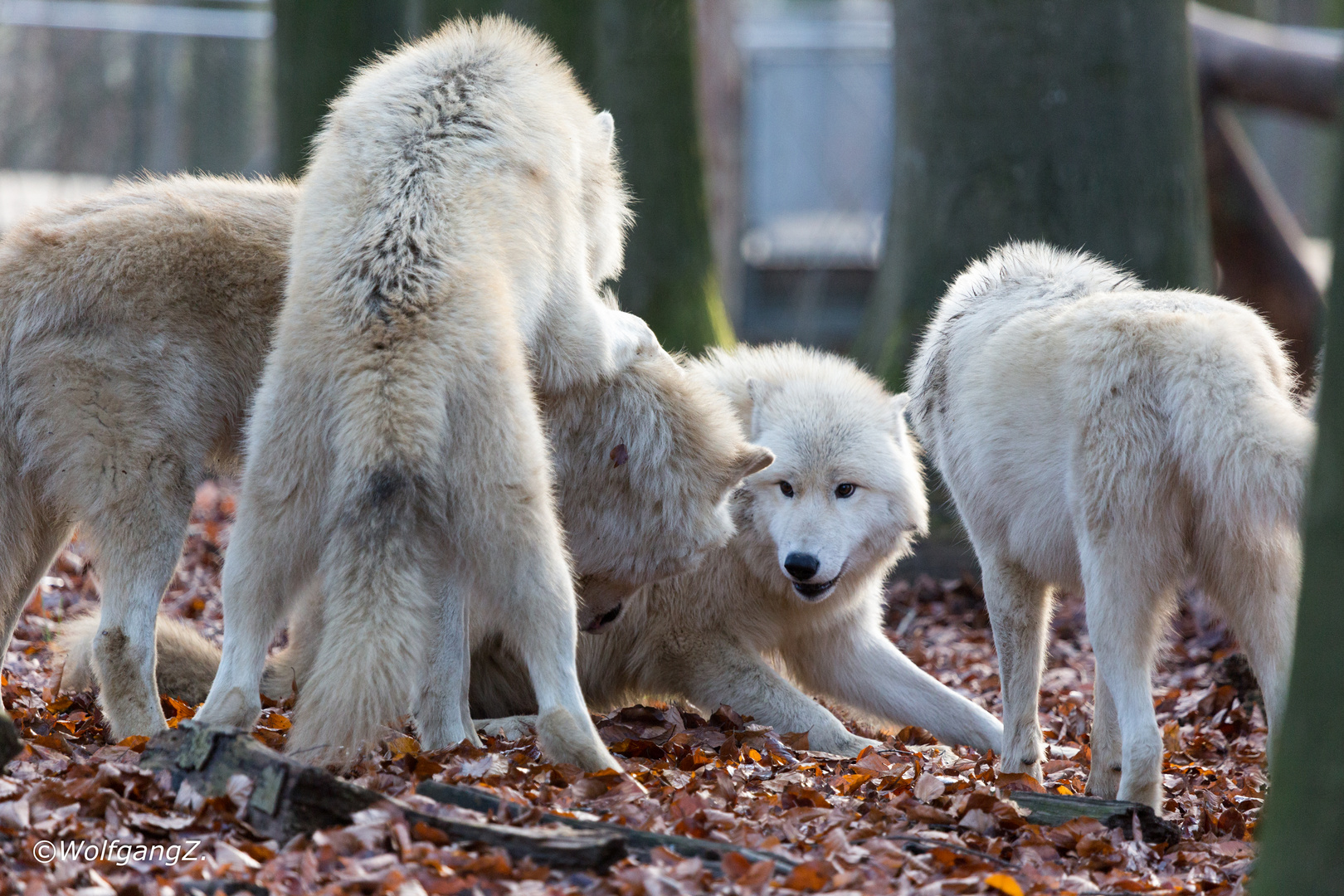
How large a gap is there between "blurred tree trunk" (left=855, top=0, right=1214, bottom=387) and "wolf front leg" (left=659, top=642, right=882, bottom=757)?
3.25m

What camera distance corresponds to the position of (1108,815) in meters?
3.66

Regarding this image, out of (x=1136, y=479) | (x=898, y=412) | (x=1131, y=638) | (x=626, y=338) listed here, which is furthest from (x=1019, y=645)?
(x=626, y=338)

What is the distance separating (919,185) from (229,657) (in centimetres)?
599

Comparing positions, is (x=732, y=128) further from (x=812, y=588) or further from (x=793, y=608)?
(x=812, y=588)

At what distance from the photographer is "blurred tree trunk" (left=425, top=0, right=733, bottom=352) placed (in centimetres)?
856

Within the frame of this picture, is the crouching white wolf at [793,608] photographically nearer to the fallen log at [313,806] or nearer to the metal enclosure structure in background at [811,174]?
the fallen log at [313,806]

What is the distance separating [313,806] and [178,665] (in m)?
2.30

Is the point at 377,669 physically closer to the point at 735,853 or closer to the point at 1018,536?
the point at 735,853

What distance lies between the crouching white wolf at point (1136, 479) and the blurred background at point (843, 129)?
861mm

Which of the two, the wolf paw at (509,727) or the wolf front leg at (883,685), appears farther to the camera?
the wolf front leg at (883,685)

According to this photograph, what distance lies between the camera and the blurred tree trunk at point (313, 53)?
9.21 meters

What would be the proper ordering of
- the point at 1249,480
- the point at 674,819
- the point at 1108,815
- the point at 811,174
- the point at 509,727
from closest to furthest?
the point at 1249,480
the point at 674,819
the point at 1108,815
the point at 509,727
the point at 811,174

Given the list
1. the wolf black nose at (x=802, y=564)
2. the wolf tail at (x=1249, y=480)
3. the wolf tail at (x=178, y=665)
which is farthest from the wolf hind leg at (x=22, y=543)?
the wolf tail at (x=1249, y=480)

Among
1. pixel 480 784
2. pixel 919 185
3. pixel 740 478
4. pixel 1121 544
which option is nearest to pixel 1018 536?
pixel 1121 544
